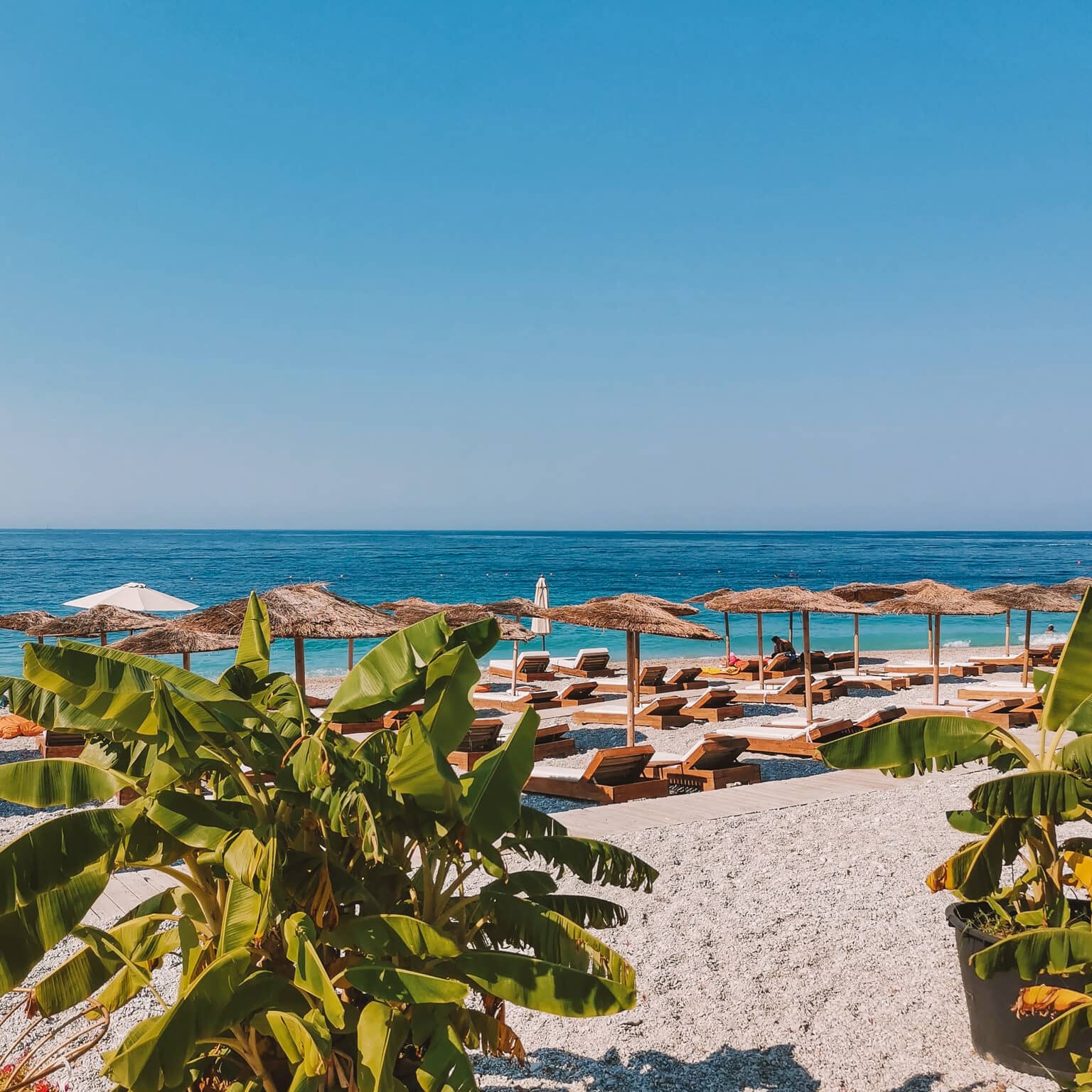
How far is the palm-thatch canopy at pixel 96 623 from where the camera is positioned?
45.9 ft

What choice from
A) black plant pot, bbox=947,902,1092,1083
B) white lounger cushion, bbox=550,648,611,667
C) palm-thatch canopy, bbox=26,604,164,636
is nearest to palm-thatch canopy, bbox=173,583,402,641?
palm-thatch canopy, bbox=26,604,164,636

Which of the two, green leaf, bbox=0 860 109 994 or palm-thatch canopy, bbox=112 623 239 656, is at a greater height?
green leaf, bbox=0 860 109 994

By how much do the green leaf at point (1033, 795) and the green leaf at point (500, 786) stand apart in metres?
1.64

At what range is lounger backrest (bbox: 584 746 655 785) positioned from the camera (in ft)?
31.4

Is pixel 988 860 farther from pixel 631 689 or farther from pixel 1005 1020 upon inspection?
pixel 631 689

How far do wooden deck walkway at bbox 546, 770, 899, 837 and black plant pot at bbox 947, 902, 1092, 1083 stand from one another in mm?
3580

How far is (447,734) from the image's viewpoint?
116 inches

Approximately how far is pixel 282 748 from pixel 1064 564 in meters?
80.0

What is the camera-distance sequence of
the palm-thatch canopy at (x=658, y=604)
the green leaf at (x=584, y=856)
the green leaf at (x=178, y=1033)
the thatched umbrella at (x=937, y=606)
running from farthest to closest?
the thatched umbrella at (x=937, y=606) → the palm-thatch canopy at (x=658, y=604) → the green leaf at (x=584, y=856) → the green leaf at (x=178, y=1033)

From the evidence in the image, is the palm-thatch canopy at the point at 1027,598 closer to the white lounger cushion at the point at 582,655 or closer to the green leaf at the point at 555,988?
the white lounger cushion at the point at 582,655

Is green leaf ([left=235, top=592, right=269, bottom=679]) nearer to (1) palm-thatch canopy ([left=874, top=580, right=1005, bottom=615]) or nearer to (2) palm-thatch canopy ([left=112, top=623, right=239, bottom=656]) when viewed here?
(2) palm-thatch canopy ([left=112, top=623, right=239, bottom=656])

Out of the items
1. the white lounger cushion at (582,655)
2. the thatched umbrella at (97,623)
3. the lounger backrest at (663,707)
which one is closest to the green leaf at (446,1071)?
the lounger backrest at (663,707)

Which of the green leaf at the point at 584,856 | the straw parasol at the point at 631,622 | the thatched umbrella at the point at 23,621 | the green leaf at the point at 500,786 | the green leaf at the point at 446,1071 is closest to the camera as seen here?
the green leaf at the point at 446,1071

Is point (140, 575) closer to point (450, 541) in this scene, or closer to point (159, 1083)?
point (450, 541)
